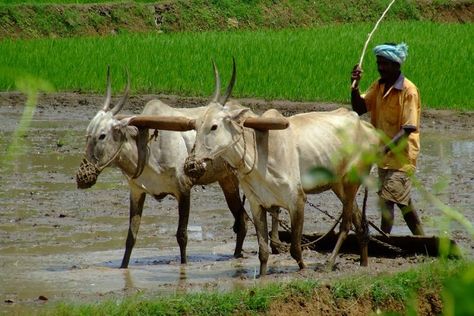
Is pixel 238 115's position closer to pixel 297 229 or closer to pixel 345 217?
pixel 297 229

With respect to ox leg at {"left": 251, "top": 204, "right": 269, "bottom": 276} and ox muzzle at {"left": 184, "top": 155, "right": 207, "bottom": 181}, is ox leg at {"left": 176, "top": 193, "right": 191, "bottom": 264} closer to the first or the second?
ox leg at {"left": 251, "top": 204, "right": 269, "bottom": 276}

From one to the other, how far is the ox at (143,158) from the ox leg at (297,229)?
872mm

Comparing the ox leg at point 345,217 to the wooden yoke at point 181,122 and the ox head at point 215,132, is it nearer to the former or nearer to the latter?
the wooden yoke at point 181,122

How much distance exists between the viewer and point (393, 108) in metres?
7.45

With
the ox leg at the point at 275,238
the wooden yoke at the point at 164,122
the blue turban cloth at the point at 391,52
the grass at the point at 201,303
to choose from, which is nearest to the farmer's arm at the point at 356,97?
the blue turban cloth at the point at 391,52

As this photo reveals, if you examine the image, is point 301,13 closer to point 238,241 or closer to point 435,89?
point 435,89

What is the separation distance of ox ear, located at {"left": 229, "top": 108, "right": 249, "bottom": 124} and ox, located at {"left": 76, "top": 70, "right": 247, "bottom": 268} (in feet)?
1.69

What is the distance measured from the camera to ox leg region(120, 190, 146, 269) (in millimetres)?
7379

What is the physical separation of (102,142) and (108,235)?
5.28 ft

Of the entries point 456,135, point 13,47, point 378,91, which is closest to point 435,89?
point 456,135

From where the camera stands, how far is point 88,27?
22375mm

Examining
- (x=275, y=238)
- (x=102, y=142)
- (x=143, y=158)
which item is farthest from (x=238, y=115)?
(x=275, y=238)

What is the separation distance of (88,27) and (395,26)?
680 centimetres

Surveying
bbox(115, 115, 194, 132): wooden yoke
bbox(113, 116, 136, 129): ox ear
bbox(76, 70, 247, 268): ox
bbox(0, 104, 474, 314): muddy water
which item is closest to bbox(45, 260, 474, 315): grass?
bbox(0, 104, 474, 314): muddy water
